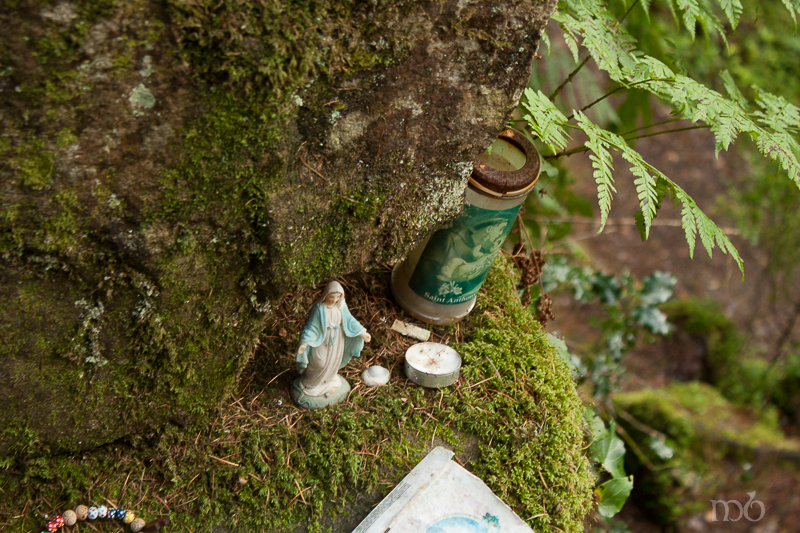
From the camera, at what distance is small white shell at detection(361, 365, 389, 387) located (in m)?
2.51

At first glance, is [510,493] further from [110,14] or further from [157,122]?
[110,14]

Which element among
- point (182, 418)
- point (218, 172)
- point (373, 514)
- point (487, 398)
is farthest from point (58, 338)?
point (487, 398)

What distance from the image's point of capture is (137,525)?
6.70 ft

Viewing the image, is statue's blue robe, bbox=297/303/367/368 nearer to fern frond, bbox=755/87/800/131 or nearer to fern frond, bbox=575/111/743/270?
fern frond, bbox=575/111/743/270

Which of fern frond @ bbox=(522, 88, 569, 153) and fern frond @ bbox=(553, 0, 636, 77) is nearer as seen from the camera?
fern frond @ bbox=(522, 88, 569, 153)

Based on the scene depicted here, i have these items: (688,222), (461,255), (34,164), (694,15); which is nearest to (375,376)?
(461,255)

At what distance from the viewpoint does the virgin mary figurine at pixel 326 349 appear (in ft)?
7.25

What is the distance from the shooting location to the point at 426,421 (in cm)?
243

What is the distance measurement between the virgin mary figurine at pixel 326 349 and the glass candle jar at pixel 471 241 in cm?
47

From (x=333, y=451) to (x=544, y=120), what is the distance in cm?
152

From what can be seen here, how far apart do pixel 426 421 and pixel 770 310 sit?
469cm

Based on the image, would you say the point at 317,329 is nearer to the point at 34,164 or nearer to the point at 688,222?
the point at 34,164

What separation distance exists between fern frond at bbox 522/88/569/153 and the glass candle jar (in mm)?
294

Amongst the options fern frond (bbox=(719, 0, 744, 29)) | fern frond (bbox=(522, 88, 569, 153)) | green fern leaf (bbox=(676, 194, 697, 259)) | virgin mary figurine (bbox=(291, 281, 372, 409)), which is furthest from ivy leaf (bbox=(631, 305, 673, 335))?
virgin mary figurine (bbox=(291, 281, 372, 409))
